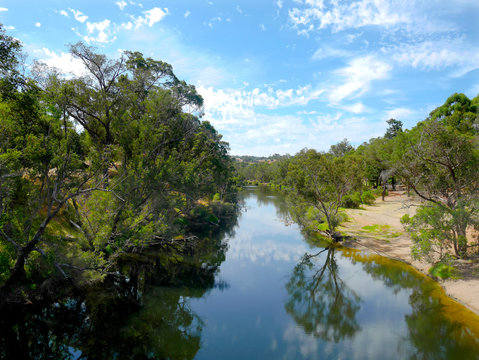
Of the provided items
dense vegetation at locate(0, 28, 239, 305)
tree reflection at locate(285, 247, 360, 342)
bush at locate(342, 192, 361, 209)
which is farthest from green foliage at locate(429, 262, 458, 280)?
bush at locate(342, 192, 361, 209)

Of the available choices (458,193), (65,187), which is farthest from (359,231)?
(65,187)

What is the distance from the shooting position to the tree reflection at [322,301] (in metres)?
14.1

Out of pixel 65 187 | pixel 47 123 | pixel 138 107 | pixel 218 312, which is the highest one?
pixel 138 107

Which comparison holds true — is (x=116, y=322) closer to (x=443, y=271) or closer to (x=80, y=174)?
(x=80, y=174)

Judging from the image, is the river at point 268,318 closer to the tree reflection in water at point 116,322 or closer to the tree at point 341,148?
the tree reflection in water at point 116,322

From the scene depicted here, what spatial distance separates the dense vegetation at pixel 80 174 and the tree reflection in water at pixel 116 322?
3.91 feet

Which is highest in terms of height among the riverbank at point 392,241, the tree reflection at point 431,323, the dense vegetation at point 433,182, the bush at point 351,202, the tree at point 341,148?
the tree at point 341,148

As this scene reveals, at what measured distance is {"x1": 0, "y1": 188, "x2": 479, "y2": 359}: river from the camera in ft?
39.4

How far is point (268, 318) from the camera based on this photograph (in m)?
15.0

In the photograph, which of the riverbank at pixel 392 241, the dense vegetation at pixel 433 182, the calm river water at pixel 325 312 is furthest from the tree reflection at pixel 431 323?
the dense vegetation at pixel 433 182

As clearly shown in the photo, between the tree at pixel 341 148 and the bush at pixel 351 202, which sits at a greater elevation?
the tree at pixel 341 148

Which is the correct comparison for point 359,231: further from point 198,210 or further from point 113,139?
point 113,139

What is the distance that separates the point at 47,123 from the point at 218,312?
1419 centimetres

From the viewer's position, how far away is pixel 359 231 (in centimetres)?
3262
